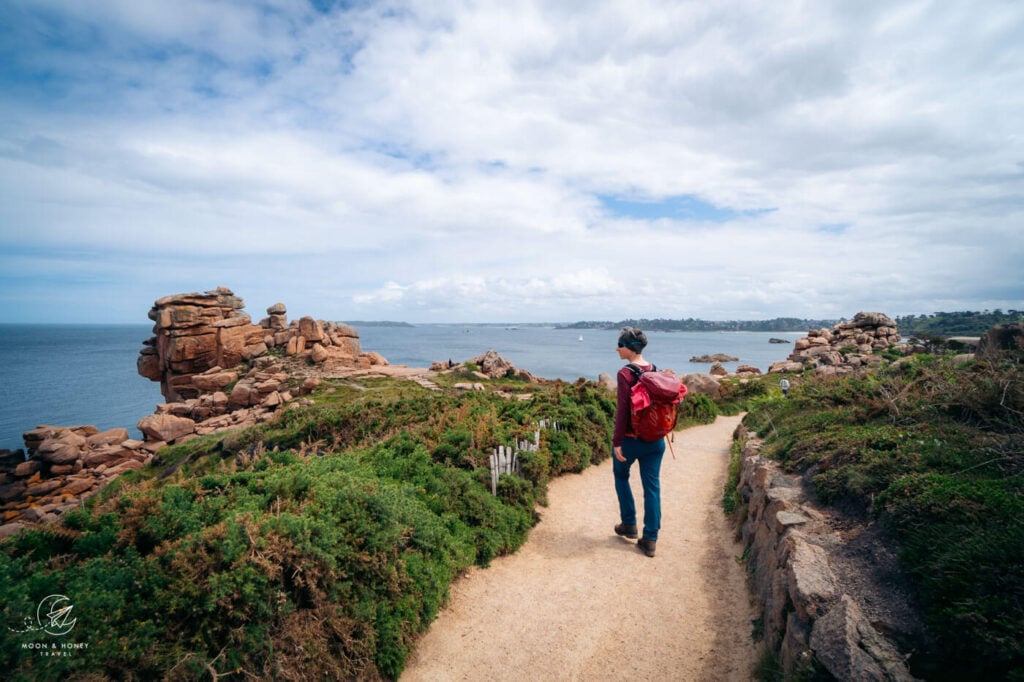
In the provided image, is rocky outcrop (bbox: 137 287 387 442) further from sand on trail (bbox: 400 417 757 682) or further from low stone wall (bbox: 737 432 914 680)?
low stone wall (bbox: 737 432 914 680)

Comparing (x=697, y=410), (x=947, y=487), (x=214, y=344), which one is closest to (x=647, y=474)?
(x=947, y=487)

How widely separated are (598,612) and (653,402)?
2.56 meters

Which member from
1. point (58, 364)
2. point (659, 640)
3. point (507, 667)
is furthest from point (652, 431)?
point (58, 364)

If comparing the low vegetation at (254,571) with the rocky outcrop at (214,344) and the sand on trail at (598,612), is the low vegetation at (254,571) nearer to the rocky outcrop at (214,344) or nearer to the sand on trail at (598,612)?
the sand on trail at (598,612)

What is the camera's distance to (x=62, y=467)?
20641 millimetres

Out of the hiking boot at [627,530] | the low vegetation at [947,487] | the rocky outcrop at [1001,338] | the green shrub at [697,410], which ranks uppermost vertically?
the rocky outcrop at [1001,338]

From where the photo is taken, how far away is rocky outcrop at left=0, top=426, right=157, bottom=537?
18.2 m

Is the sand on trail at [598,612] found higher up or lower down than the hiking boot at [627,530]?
lower down

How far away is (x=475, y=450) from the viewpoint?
850 centimetres

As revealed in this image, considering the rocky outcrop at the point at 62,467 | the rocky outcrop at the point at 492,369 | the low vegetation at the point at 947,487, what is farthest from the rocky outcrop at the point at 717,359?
the rocky outcrop at the point at 62,467

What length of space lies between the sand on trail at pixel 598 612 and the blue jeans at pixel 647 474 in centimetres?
57

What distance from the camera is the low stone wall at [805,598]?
3.12 m

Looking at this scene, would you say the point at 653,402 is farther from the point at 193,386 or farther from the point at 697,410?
the point at 193,386

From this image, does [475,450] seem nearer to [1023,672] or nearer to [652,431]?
[652,431]
